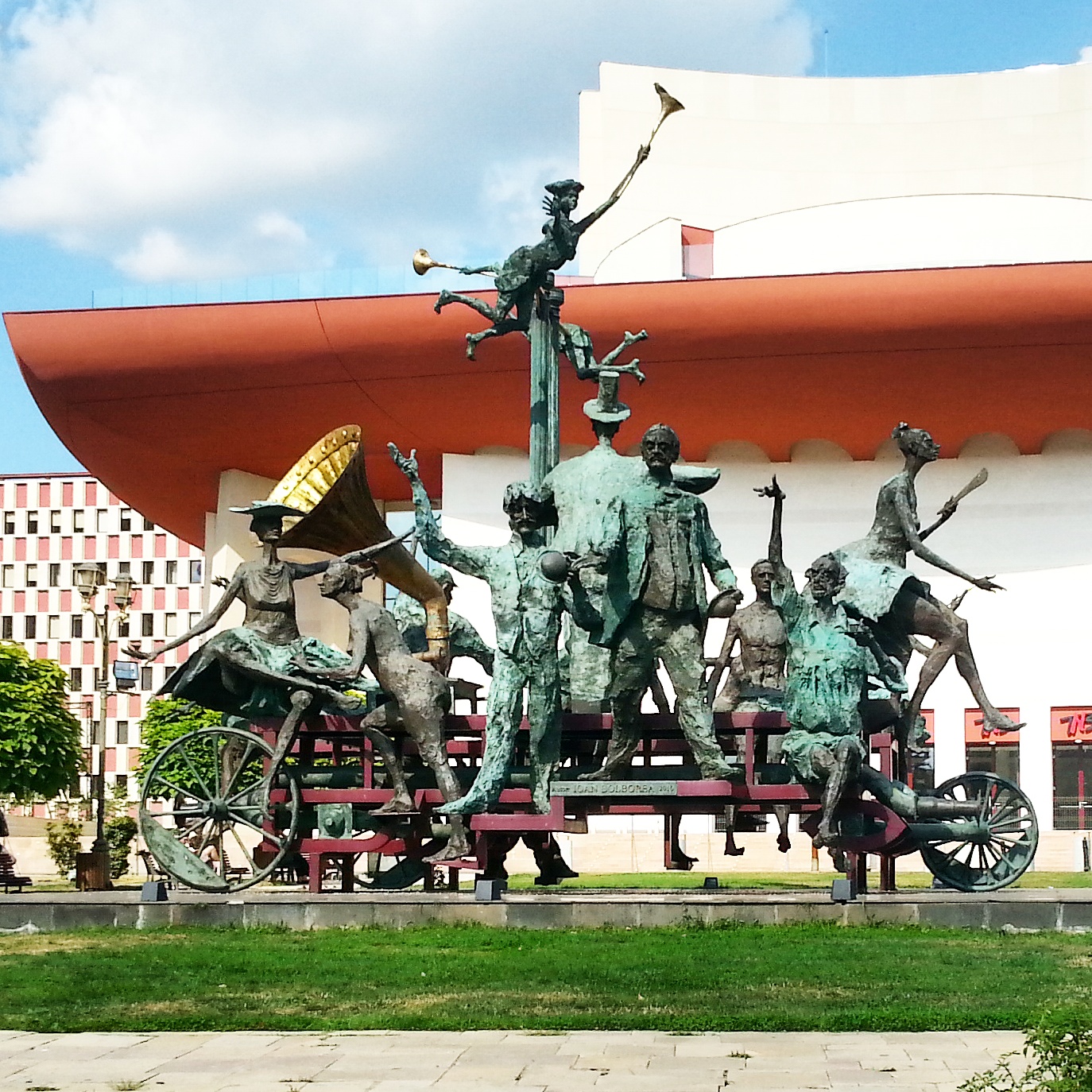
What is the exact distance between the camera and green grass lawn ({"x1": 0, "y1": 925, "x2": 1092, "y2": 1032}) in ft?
23.9

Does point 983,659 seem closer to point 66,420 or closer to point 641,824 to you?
point 641,824

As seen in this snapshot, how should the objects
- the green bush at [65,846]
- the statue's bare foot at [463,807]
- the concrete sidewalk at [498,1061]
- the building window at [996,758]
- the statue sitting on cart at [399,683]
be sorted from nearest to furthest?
the concrete sidewalk at [498,1061]
the statue's bare foot at [463,807]
the statue sitting on cart at [399,683]
the green bush at [65,846]
the building window at [996,758]

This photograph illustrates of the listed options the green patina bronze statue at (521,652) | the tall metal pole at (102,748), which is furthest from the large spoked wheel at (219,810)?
the tall metal pole at (102,748)

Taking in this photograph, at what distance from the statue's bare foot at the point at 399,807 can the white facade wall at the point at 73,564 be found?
7848 centimetres

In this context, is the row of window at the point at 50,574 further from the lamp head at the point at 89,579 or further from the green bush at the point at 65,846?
the lamp head at the point at 89,579

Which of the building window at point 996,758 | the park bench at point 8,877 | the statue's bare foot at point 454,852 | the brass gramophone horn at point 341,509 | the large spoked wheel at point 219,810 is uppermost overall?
the brass gramophone horn at point 341,509

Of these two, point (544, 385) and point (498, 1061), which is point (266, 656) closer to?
point (544, 385)

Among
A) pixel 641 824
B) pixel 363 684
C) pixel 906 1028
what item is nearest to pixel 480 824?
pixel 363 684

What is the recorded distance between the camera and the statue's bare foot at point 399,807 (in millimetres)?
12695

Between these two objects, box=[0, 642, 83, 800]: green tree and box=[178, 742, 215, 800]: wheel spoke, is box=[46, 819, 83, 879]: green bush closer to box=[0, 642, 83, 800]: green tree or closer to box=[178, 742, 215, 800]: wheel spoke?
box=[0, 642, 83, 800]: green tree

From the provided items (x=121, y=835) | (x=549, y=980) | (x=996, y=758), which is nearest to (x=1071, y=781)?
(x=996, y=758)

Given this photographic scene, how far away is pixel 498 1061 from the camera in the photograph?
6.29 meters

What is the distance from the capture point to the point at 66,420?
38750mm

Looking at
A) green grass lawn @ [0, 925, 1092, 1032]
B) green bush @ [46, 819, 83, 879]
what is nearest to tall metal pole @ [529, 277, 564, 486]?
green grass lawn @ [0, 925, 1092, 1032]
